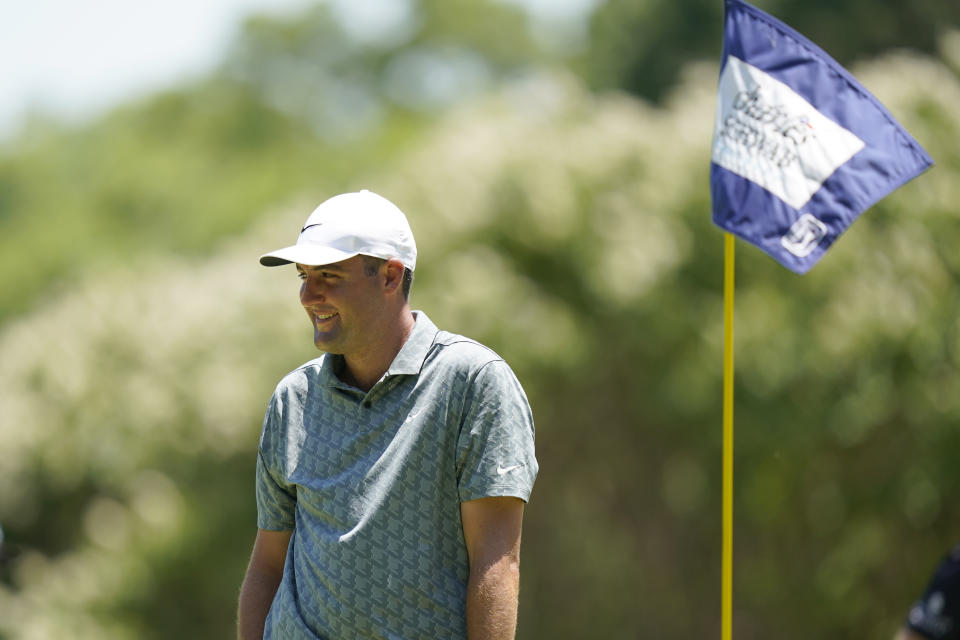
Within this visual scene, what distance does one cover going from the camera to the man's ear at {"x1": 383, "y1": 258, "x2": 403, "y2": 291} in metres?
2.81

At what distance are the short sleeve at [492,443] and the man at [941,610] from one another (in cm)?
108

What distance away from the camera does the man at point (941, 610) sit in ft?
9.80

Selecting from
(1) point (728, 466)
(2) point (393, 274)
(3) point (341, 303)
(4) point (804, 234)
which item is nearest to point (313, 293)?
(3) point (341, 303)

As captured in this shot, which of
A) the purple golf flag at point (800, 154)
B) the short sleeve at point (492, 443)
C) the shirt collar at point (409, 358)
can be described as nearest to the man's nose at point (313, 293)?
the shirt collar at point (409, 358)

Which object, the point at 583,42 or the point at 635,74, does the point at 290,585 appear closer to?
the point at 635,74

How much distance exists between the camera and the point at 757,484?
916cm

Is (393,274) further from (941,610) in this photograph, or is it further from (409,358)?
(941,610)

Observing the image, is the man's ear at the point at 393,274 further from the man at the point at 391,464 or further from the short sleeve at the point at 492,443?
the short sleeve at the point at 492,443

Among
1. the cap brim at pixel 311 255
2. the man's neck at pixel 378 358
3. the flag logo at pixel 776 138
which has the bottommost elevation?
the man's neck at pixel 378 358

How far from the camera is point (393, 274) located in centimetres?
283

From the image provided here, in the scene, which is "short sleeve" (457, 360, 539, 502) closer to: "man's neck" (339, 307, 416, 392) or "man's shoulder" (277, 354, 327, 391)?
"man's neck" (339, 307, 416, 392)

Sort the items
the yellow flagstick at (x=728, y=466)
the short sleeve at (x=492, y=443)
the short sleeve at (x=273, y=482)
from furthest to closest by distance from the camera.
Result: the yellow flagstick at (x=728, y=466) < the short sleeve at (x=273, y=482) < the short sleeve at (x=492, y=443)

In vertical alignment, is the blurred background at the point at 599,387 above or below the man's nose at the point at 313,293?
below

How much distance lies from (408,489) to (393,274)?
0.50 metres
